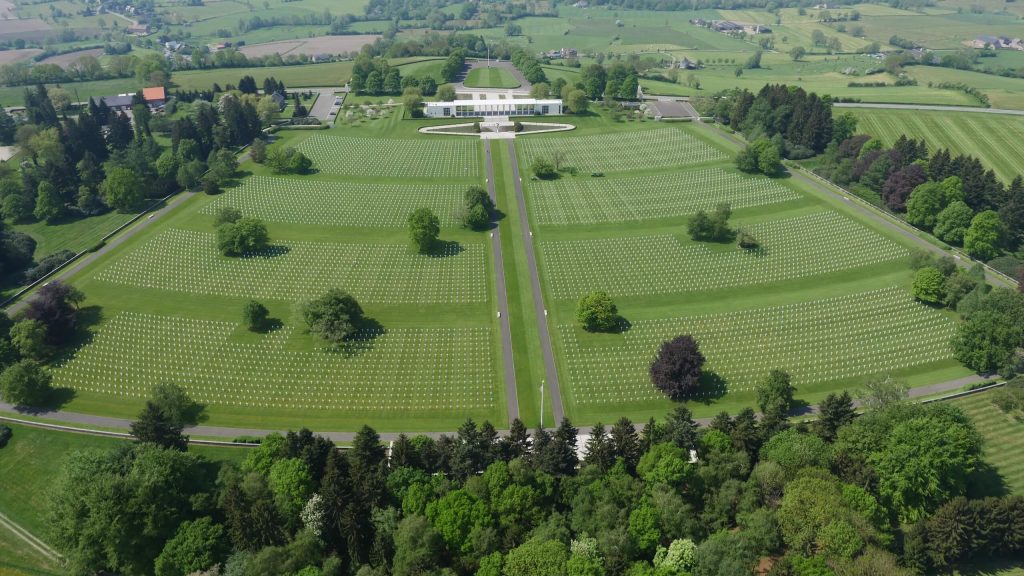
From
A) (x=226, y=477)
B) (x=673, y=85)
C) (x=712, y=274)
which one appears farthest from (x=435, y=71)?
(x=226, y=477)

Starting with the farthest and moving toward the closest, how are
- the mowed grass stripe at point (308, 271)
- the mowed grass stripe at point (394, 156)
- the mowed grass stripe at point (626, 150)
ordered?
the mowed grass stripe at point (626, 150)
the mowed grass stripe at point (394, 156)
the mowed grass stripe at point (308, 271)

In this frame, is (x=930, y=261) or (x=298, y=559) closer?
(x=298, y=559)

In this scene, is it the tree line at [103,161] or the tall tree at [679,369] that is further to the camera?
the tree line at [103,161]

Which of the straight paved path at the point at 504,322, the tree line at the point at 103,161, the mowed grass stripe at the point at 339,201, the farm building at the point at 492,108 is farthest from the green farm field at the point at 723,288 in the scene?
the tree line at the point at 103,161

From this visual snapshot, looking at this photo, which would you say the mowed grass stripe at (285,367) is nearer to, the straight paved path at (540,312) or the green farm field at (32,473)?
the straight paved path at (540,312)

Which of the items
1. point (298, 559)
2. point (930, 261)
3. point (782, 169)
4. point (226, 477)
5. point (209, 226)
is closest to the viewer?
point (298, 559)

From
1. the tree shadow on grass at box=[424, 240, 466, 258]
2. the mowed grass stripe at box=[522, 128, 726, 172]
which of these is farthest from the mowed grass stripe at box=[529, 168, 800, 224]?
the tree shadow on grass at box=[424, 240, 466, 258]

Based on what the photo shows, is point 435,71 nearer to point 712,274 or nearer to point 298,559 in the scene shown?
point 712,274
